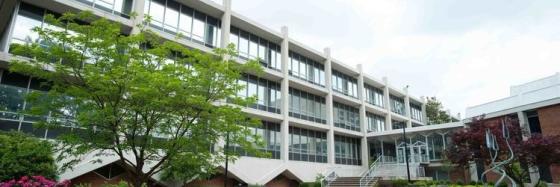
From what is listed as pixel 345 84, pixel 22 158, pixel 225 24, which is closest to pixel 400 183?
pixel 345 84

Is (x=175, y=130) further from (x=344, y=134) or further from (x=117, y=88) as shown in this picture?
(x=344, y=134)

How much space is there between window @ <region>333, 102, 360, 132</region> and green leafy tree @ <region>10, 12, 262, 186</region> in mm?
22089

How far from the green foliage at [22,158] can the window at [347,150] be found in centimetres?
2370

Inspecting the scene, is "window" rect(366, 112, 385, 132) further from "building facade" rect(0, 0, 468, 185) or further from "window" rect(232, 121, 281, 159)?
"window" rect(232, 121, 281, 159)

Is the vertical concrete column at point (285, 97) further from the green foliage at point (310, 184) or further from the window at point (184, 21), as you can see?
the window at point (184, 21)

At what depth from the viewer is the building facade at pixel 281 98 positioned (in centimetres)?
1811

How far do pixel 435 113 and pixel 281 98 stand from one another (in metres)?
30.7

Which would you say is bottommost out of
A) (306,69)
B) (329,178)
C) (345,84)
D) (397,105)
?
(329,178)

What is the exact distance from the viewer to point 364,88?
1581 inches

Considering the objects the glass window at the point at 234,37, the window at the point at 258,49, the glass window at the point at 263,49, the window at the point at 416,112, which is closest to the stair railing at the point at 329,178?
the window at the point at 258,49

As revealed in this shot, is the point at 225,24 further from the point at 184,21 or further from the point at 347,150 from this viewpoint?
the point at 347,150

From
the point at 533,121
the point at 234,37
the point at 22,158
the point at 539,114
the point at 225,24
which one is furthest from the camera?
the point at 234,37

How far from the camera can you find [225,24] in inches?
1014

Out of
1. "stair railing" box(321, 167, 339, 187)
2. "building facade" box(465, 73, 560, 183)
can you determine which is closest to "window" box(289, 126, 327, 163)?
"stair railing" box(321, 167, 339, 187)
